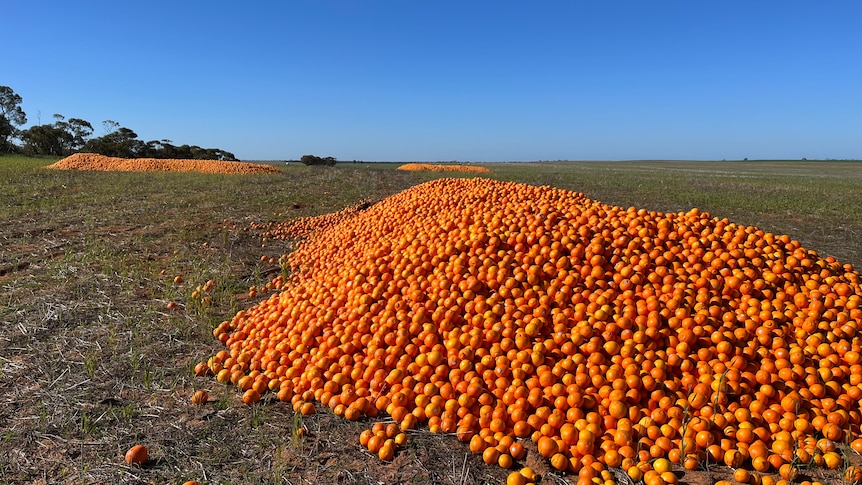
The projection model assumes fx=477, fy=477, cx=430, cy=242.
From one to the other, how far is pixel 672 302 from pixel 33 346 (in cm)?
593

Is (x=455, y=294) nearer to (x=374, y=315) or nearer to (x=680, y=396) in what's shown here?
(x=374, y=315)

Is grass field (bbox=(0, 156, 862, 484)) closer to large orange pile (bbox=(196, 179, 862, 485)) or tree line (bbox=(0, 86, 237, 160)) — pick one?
large orange pile (bbox=(196, 179, 862, 485))

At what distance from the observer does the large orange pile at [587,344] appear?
10.3 ft

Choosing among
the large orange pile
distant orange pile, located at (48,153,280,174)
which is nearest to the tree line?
distant orange pile, located at (48,153,280,174)

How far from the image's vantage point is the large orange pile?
3127 mm

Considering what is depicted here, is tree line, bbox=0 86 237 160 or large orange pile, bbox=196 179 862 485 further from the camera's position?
tree line, bbox=0 86 237 160

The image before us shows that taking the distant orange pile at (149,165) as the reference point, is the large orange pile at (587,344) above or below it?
below

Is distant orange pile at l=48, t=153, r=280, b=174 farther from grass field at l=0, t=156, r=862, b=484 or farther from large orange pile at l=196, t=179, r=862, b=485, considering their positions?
large orange pile at l=196, t=179, r=862, b=485

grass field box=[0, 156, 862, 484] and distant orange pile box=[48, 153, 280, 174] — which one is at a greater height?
distant orange pile box=[48, 153, 280, 174]

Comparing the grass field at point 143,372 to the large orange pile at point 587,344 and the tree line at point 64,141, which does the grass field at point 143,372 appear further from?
the tree line at point 64,141

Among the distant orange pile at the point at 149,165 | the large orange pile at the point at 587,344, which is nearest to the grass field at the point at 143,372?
the large orange pile at the point at 587,344

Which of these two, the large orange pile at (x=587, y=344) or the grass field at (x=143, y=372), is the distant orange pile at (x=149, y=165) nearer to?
the grass field at (x=143, y=372)

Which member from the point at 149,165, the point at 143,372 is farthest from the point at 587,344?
the point at 149,165

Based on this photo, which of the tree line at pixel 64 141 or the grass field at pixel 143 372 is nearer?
the grass field at pixel 143 372
